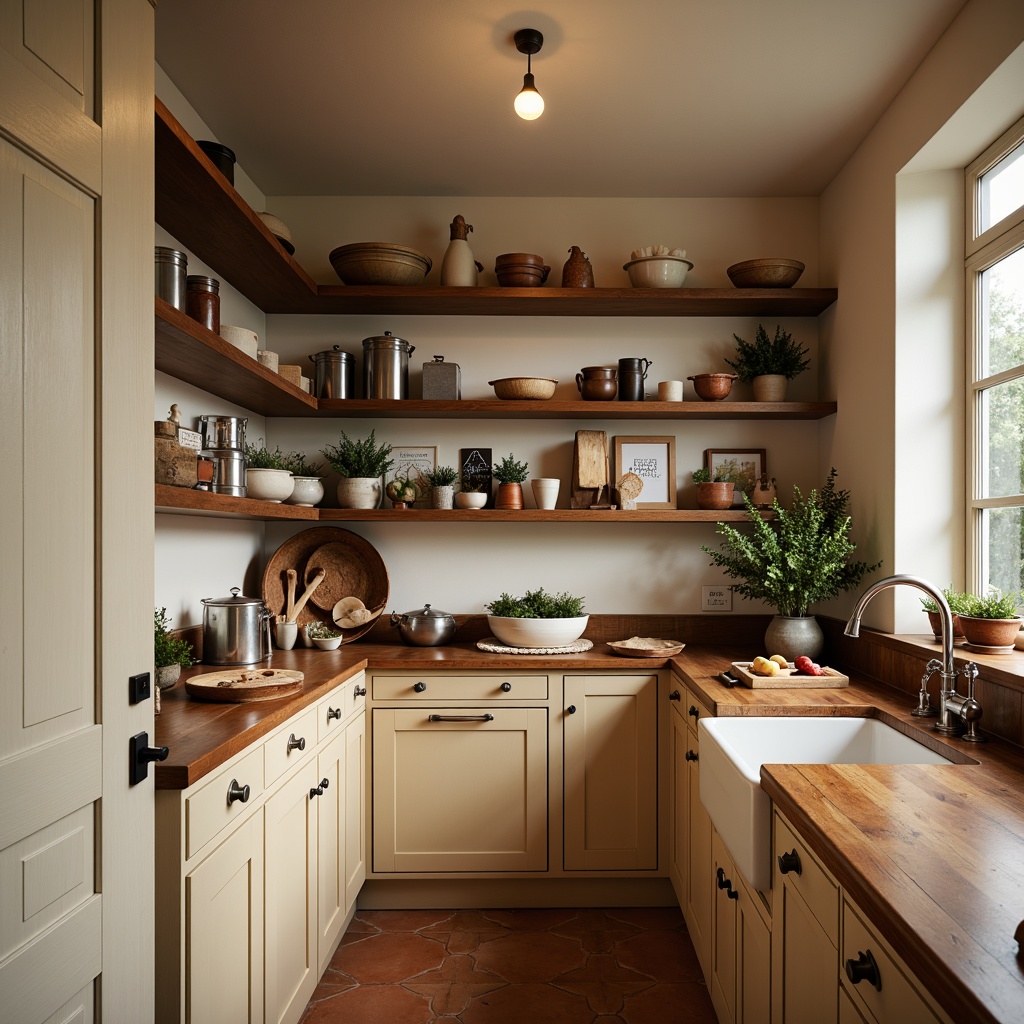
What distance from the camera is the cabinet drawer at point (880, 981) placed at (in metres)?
0.94

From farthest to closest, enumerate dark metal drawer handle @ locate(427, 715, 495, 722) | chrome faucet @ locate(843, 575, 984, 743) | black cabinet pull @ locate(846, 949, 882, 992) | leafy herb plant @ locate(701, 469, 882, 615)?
1. dark metal drawer handle @ locate(427, 715, 495, 722)
2. leafy herb plant @ locate(701, 469, 882, 615)
3. chrome faucet @ locate(843, 575, 984, 743)
4. black cabinet pull @ locate(846, 949, 882, 992)

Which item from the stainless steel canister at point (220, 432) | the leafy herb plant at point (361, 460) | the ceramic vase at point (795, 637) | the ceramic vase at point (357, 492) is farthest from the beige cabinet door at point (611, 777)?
the stainless steel canister at point (220, 432)

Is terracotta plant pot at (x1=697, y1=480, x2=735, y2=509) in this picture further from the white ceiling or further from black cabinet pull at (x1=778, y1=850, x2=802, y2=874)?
black cabinet pull at (x1=778, y1=850, x2=802, y2=874)

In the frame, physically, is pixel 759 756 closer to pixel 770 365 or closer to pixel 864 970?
pixel 864 970

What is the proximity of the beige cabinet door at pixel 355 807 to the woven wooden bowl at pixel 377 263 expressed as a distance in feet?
5.51

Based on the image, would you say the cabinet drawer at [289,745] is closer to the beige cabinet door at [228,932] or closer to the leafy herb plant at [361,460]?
the beige cabinet door at [228,932]

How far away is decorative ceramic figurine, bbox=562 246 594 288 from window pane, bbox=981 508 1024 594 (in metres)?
1.67

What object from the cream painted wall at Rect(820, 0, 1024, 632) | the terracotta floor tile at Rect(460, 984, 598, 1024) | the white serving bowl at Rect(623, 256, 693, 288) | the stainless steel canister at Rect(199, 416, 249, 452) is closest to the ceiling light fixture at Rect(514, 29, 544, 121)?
the white serving bowl at Rect(623, 256, 693, 288)

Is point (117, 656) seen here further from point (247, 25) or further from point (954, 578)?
point (954, 578)

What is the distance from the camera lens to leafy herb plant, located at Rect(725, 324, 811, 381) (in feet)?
10.6

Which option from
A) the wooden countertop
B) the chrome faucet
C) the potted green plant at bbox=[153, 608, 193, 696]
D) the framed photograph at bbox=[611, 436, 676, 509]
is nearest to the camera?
the wooden countertop

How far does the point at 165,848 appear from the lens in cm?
142

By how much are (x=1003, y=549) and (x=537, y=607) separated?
157 cm

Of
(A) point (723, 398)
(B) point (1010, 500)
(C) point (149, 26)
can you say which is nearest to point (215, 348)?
(C) point (149, 26)
